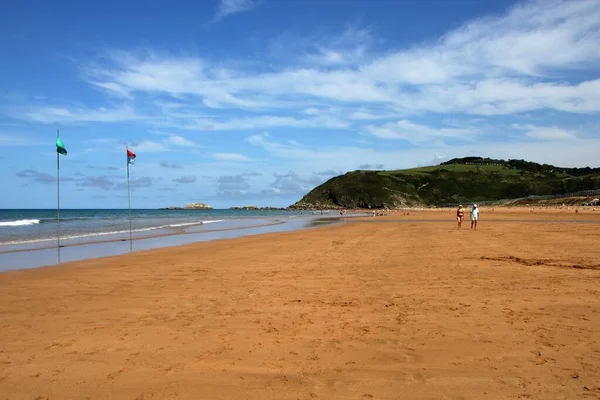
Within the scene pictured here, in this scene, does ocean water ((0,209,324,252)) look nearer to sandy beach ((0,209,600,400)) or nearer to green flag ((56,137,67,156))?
green flag ((56,137,67,156))

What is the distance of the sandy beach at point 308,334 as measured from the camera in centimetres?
520

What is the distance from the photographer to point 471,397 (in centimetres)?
481

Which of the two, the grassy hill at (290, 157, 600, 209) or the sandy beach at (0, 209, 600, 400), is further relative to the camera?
the grassy hill at (290, 157, 600, 209)

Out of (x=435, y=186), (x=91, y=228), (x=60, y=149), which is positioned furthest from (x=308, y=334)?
(x=435, y=186)

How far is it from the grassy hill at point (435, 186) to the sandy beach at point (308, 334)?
144840 mm

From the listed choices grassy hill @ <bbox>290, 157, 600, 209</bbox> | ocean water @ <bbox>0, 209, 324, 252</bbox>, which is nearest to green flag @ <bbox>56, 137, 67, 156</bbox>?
ocean water @ <bbox>0, 209, 324, 252</bbox>

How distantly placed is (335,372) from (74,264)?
14850 mm

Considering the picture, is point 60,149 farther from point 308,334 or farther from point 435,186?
point 435,186

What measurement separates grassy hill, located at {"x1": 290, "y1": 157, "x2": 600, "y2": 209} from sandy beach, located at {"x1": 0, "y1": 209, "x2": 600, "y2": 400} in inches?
→ 5702

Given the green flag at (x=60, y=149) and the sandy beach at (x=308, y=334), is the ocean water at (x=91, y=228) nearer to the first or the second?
the green flag at (x=60, y=149)

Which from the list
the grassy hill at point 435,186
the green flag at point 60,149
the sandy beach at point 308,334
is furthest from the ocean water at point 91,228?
the grassy hill at point 435,186

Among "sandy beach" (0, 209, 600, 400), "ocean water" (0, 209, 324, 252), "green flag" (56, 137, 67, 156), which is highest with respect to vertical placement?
"green flag" (56, 137, 67, 156)

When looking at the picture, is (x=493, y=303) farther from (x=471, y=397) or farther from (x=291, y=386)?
(x=291, y=386)

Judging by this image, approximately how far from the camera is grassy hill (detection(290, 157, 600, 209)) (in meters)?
153
